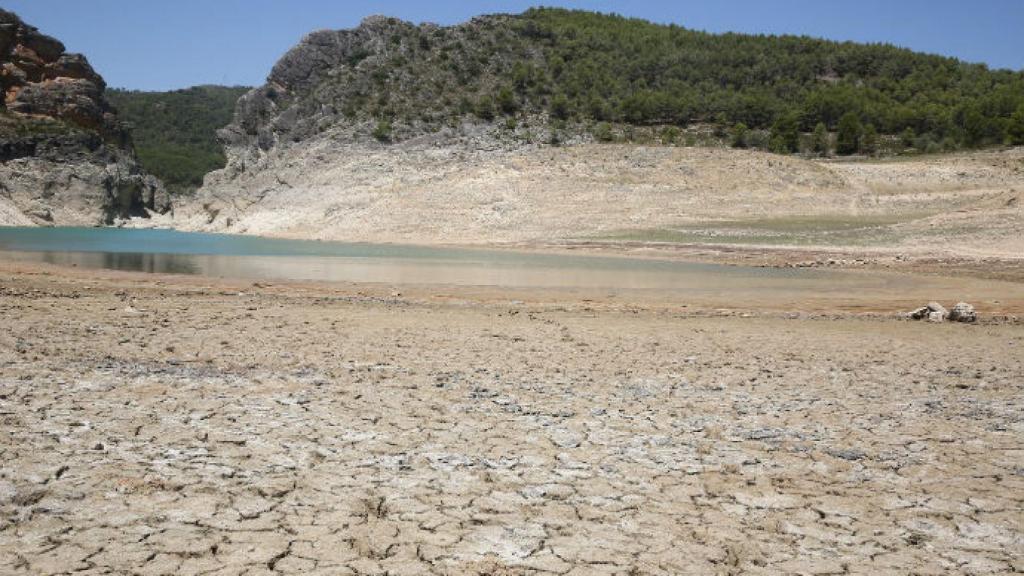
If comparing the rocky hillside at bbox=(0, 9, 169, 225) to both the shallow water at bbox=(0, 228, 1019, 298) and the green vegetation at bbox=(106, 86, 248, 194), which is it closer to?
the green vegetation at bbox=(106, 86, 248, 194)

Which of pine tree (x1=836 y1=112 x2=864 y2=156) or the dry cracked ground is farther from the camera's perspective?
pine tree (x1=836 y1=112 x2=864 y2=156)

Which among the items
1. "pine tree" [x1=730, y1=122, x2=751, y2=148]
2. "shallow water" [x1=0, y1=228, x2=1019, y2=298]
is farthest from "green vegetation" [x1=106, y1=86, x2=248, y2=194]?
"shallow water" [x1=0, y1=228, x2=1019, y2=298]

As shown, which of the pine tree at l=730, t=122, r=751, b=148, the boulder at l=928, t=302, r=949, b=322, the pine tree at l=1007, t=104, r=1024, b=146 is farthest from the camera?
the pine tree at l=730, t=122, r=751, b=148

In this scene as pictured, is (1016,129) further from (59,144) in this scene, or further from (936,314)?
(59,144)

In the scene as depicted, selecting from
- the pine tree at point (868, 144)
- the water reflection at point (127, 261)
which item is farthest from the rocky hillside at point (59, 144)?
the pine tree at point (868, 144)

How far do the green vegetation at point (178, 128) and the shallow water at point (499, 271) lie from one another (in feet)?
294

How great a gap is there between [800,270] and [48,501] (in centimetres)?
2800

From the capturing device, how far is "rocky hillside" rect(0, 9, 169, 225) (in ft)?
257

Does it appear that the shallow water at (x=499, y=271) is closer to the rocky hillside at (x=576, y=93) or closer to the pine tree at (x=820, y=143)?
the rocky hillside at (x=576, y=93)

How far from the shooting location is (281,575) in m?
3.77

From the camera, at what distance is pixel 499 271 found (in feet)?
86.3

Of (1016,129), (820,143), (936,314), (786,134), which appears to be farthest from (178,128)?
(936,314)

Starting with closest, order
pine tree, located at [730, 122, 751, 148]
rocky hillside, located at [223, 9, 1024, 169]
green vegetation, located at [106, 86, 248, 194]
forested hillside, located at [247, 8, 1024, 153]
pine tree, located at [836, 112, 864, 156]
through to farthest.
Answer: pine tree, located at [730, 122, 751, 148] → rocky hillside, located at [223, 9, 1024, 169] → pine tree, located at [836, 112, 864, 156] → forested hillside, located at [247, 8, 1024, 153] → green vegetation, located at [106, 86, 248, 194]

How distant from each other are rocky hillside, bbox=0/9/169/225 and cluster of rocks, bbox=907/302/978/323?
3134 inches
